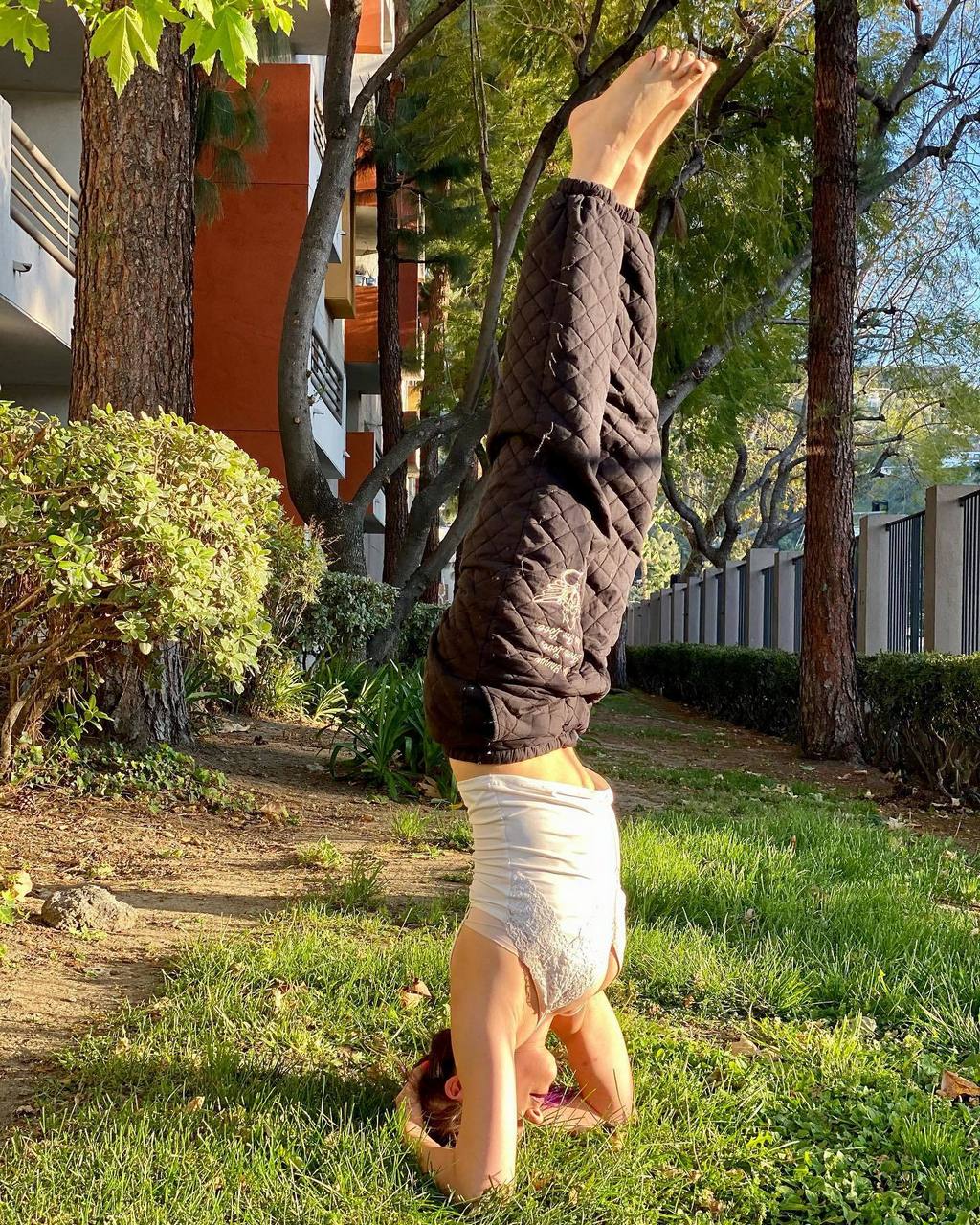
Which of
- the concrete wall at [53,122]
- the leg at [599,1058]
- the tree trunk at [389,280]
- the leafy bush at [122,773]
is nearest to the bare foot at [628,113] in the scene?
the leg at [599,1058]

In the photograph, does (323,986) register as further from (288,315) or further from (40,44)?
(288,315)

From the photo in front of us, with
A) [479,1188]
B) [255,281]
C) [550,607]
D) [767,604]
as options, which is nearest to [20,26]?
[550,607]

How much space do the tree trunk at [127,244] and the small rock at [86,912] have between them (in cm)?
322

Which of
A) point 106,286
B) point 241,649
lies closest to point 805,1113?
point 241,649

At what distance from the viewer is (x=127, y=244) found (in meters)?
6.62

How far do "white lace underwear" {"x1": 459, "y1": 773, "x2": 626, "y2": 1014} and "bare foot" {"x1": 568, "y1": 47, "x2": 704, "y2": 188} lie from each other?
3.90 feet

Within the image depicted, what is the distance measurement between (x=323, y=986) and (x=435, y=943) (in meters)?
0.45

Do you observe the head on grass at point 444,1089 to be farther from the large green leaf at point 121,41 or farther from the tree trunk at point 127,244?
the tree trunk at point 127,244

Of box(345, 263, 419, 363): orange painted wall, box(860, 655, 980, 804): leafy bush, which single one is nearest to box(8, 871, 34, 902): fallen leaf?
box(860, 655, 980, 804): leafy bush

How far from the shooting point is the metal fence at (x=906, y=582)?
11.9m

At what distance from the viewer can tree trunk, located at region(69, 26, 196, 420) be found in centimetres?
660

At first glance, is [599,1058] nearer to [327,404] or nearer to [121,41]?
[121,41]

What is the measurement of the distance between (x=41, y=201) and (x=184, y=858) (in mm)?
9738

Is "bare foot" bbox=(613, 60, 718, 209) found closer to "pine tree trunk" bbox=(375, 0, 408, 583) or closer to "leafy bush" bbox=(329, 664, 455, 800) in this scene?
"leafy bush" bbox=(329, 664, 455, 800)
